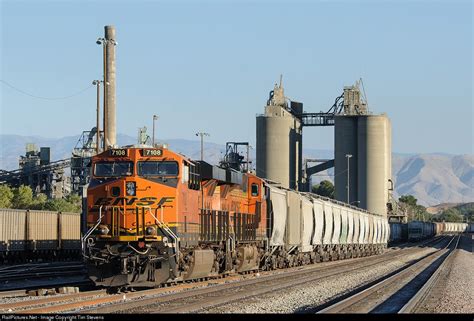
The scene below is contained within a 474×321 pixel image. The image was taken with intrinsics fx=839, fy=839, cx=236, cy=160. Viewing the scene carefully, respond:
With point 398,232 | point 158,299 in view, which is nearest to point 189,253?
point 158,299

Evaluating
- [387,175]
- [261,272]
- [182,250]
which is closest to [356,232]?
[261,272]

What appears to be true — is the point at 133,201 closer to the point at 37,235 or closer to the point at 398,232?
the point at 37,235

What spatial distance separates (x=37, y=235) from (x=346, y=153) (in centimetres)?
7937

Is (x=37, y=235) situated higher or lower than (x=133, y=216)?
lower

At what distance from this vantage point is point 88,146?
119m

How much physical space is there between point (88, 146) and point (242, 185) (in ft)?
280

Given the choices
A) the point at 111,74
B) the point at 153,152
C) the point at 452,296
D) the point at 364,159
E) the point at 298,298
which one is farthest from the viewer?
the point at 364,159

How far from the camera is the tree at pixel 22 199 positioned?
90.2 metres

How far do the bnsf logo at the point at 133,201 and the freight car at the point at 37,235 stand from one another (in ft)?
78.2

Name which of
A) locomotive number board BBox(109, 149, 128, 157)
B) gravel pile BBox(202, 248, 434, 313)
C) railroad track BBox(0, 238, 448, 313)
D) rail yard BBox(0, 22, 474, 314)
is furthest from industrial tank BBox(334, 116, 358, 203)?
locomotive number board BBox(109, 149, 128, 157)

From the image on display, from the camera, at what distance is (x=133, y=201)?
82.3 feet

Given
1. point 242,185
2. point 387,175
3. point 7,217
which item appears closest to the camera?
point 242,185

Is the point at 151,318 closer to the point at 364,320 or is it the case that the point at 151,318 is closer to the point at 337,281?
the point at 364,320

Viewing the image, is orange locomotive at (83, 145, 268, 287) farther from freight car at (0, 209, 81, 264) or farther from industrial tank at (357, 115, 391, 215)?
industrial tank at (357, 115, 391, 215)
